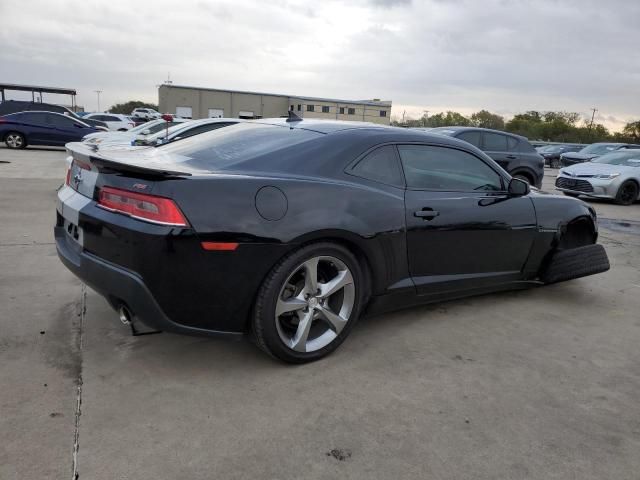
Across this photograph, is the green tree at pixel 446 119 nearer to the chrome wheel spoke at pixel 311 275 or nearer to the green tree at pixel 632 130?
the green tree at pixel 632 130

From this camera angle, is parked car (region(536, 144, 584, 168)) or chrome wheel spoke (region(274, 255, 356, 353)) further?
parked car (region(536, 144, 584, 168))

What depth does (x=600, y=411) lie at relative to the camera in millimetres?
2736

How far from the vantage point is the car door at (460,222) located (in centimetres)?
351

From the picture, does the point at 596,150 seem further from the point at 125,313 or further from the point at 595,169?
the point at 125,313

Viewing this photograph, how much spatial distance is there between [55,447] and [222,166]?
5.35 feet

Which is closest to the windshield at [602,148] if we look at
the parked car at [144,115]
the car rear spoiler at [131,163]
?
the car rear spoiler at [131,163]

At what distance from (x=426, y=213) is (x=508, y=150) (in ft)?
27.8

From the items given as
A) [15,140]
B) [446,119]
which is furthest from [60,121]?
[446,119]

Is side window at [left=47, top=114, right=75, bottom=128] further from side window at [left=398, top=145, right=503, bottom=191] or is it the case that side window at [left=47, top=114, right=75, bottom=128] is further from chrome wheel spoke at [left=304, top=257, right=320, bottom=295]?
chrome wheel spoke at [left=304, top=257, right=320, bottom=295]

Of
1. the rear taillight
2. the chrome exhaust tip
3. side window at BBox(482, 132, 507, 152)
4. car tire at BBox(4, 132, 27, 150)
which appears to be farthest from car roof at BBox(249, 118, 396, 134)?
car tire at BBox(4, 132, 27, 150)

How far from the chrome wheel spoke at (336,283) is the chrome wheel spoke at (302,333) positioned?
15cm

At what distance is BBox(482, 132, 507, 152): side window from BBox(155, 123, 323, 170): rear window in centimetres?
794

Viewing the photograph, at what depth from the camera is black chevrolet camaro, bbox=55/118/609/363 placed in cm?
259

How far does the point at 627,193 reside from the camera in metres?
12.1
